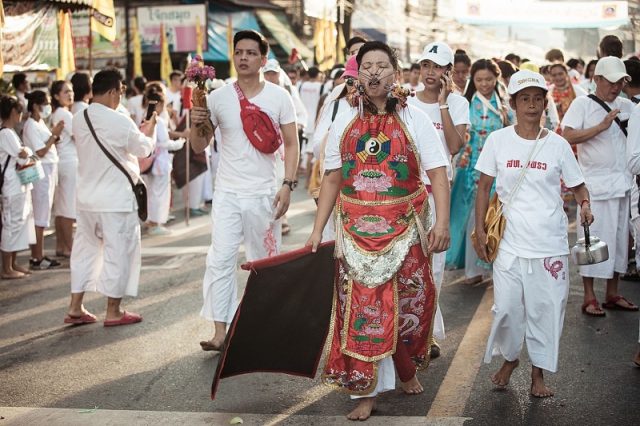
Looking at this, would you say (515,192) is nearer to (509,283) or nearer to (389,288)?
(509,283)

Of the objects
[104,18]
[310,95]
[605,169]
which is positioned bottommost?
[605,169]

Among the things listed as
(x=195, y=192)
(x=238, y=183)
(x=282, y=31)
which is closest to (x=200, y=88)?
(x=238, y=183)

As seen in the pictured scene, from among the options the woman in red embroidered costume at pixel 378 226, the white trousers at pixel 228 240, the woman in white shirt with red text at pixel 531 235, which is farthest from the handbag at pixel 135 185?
the woman in white shirt with red text at pixel 531 235

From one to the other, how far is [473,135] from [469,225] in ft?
2.87

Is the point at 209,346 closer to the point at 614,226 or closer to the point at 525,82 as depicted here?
the point at 525,82

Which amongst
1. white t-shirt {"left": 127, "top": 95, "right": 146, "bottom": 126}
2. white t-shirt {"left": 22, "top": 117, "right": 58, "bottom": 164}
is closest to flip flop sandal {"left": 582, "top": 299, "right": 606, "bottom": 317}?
white t-shirt {"left": 22, "top": 117, "right": 58, "bottom": 164}

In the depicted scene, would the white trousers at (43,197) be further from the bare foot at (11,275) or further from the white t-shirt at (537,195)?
the white t-shirt at (537,195)

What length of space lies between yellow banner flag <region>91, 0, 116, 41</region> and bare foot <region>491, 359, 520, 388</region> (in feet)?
28.6

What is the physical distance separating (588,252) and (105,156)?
385cm

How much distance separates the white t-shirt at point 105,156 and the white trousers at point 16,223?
2.36 metres

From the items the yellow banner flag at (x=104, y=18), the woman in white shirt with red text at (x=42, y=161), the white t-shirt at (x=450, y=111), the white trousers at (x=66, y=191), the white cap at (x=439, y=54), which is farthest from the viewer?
the yellow banner flag at (x=104, y=18)

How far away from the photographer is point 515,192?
5691 mm

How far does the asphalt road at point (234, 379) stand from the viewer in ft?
17.8

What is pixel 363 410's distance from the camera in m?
5.32
